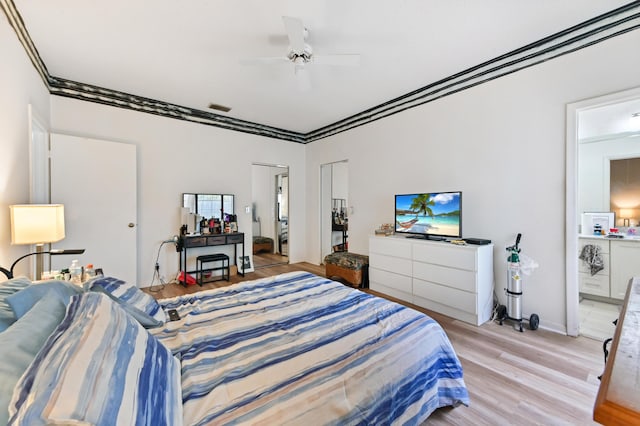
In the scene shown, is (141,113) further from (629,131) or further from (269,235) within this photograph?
(629,131)

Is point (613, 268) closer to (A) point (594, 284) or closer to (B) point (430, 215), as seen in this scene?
(A) point (594, 284)

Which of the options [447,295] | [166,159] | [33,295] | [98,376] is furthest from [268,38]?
[447,295]

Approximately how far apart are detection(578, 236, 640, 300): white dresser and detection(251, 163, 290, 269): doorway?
5.31 metres

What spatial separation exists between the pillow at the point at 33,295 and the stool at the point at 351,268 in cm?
324

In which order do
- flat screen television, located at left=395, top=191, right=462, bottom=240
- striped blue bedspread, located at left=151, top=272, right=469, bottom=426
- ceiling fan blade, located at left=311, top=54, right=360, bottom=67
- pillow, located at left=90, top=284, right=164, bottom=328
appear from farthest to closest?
flat screen television, located at left=395, top=191, right=462, bottom=240, ceiling fan blade, located at left=311, top=54, right=360, bottom=67, pillow, located at left=90, top=284, right=164, bottom=328, striped blue bedspread, located at left=151, top=272, right=469, bottom=426

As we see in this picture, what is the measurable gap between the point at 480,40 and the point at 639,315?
2.61 meters

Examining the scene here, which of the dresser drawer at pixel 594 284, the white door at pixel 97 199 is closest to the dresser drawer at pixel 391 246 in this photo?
the dresser drawer at pixel 594 284

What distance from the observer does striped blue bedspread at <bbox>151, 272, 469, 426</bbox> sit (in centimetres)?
100

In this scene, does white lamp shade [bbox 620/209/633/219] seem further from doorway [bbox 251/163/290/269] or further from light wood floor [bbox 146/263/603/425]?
doorway [bbox 251/163/290/269]

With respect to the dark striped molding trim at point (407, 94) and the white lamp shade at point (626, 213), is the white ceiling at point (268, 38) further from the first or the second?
the white lamp shade at point (626, 213)

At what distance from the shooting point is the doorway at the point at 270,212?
21.9 feet

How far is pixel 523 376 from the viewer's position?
194 cm

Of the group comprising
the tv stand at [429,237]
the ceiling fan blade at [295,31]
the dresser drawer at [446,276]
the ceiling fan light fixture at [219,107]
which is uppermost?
the ceiling fan light fixture at [219,107]

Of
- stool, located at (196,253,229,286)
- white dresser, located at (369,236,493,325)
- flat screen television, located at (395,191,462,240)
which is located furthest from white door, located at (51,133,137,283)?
flat screen television, located at (395,191,462,240)
